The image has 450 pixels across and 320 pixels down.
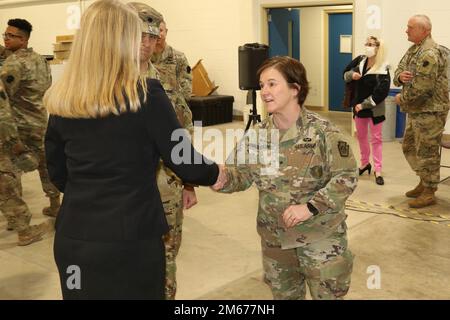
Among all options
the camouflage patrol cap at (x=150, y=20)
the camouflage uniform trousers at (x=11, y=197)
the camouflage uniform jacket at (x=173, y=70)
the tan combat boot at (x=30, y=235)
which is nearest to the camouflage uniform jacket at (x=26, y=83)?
the camouflage uniform trousers at (x=11, y=197)

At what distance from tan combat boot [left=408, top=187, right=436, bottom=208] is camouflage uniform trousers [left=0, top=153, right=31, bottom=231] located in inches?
133

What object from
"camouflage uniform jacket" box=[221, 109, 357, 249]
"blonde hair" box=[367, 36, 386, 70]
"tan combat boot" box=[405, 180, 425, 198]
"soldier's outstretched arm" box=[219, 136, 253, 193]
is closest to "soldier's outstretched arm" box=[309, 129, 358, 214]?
"camouflage uniform jacket" box=[221, 109, 357, 249]

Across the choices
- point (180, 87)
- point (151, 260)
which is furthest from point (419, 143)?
point (151, 260)

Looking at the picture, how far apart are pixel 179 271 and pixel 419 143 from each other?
2.59 metres

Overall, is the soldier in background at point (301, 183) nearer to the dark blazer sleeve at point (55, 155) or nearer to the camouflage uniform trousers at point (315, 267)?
the camouflage uniform trousers at point (315, 267)

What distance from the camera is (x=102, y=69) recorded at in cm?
166

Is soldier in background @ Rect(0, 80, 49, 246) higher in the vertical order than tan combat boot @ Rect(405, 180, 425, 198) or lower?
higher

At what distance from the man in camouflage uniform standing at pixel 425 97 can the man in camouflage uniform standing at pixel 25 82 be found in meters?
3.17

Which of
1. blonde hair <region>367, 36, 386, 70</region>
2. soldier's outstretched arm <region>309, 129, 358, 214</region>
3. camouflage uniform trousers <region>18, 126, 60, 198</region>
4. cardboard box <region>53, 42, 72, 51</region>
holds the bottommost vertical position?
camouflage uniform trousers <region>18, 126, 60, 198</region>

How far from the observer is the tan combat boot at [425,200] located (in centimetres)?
505

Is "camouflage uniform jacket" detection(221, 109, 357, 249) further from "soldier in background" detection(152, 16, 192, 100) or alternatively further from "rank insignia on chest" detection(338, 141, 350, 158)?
"soldier in background" detection(152, 16, 192, 100)

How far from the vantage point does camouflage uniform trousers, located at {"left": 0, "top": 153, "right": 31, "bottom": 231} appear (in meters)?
4.27

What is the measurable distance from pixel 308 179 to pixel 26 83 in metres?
3.15

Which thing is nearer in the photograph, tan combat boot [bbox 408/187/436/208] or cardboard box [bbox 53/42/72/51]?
tan combat boot [bbox 408/187/436/208]
